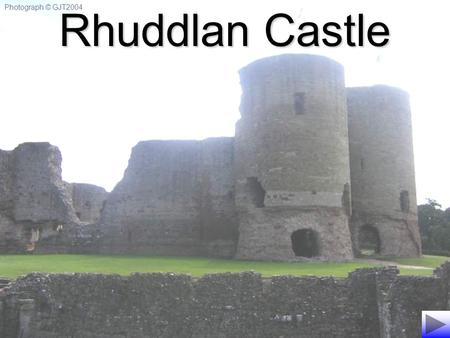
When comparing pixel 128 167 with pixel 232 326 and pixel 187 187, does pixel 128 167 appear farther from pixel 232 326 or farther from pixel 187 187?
pixel 232 326

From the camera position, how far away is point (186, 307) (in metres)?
12.7

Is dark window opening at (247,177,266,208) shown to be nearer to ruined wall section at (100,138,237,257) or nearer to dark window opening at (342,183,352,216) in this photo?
ruined wall section at (100,138,237,257)

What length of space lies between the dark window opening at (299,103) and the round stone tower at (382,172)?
4854mm

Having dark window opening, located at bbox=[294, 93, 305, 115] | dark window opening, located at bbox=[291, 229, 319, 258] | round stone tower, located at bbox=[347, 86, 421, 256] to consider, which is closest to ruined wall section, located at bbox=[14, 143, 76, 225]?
dark window opening, located at bbox=[291, 229, 319, 258]

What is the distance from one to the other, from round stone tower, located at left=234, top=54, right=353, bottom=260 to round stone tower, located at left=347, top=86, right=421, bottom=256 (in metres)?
3.34

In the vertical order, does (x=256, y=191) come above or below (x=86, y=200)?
below

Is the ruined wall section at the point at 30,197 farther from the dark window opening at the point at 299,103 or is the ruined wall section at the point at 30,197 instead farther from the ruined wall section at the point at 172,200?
the dark window opening at the point at 299,103

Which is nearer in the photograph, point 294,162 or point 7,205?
point 294,162

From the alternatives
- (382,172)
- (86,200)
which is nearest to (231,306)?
(382,172)

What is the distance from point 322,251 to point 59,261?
860cm

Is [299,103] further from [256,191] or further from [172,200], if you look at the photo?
[172,200]

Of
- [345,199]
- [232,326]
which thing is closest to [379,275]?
[232,326]

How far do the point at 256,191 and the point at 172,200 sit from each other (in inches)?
175

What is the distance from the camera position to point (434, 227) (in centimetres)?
3794
